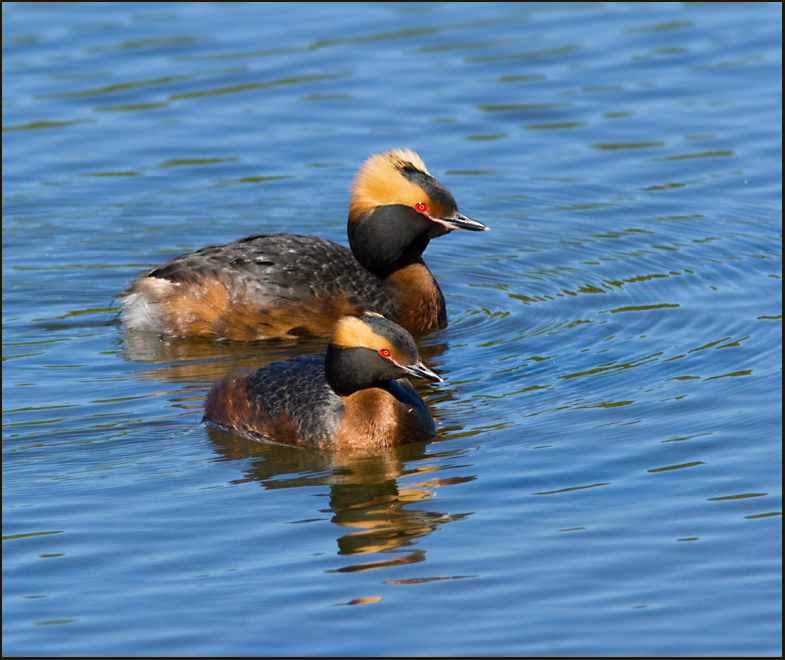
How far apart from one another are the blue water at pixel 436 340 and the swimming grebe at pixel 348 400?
0.50 feet

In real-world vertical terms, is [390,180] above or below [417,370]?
above

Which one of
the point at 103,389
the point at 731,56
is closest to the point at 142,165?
the point at 103,389

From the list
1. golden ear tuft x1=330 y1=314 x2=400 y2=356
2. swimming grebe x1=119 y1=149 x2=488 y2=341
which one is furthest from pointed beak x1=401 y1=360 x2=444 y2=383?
swimming grebe x1=119 y1=149 x2=488 y2=341

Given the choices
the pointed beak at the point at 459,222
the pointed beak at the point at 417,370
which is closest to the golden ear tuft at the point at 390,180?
the pointed beak at the point at 459,222

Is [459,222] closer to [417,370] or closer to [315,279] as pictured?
[315,279]

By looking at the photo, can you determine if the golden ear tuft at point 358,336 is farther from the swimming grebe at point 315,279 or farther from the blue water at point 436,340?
the swimming grebe at point 315,279

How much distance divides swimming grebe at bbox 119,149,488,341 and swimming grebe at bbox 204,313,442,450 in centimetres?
183

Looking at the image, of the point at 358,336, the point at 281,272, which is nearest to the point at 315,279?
the point at 281,272

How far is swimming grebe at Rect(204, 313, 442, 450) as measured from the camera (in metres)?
8.80

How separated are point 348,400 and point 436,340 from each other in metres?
2.14

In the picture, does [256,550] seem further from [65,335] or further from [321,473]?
[65,335]

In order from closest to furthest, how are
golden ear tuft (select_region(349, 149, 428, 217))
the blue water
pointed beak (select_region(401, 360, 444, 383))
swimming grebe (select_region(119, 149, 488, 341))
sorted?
the blue water < pointed beak (select_region(401, 360, 444, 383)) < swimming grebe (select_region(119, 149, 488, 341)) < golden ear tuft (select_region(349, 149, 428, 217))

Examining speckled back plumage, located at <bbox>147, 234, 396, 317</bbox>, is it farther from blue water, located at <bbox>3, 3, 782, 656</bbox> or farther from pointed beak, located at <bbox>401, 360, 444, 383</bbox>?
pointed beak, located at <bbox>401, 360, 444, 383</bbox>

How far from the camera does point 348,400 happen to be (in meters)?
9.05
